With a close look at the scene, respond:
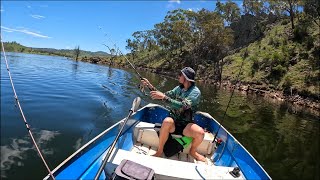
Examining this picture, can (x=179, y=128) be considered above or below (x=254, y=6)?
below

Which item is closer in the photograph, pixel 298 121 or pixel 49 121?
pixel 49 121

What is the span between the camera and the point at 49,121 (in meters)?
9.63

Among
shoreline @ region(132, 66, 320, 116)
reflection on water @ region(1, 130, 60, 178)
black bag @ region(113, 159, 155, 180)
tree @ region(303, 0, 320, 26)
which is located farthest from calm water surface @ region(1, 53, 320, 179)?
tree @ region(303, 0, 320, 26)

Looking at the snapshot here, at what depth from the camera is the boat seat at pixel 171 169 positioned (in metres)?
4.38

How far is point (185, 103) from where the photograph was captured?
586cm

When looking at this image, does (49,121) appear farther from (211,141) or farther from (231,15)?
(231,15)

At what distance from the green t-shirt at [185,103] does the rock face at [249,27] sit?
62.6 meters

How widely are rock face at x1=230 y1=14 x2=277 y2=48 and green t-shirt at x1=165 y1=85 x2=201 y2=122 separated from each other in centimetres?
6261

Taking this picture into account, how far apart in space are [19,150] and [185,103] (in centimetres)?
400

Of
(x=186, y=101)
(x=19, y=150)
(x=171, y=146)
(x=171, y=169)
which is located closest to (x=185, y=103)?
(x=186, y=101)

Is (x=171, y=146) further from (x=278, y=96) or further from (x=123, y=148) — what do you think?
(x=278, y=96)

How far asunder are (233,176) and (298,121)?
16608 millimetres

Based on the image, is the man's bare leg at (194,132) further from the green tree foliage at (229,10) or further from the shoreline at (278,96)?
the green tree foliage at (229,10)

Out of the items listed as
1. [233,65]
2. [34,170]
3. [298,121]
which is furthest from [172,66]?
[34,170]
